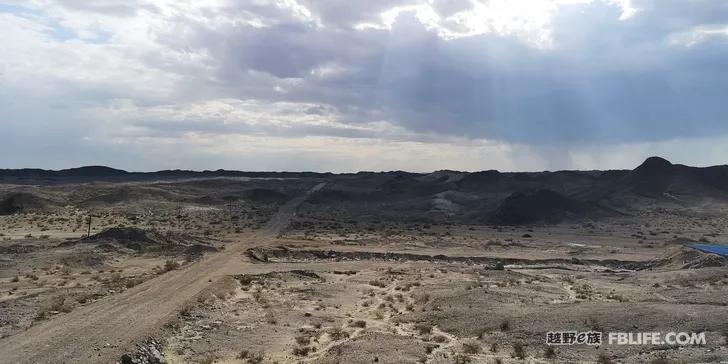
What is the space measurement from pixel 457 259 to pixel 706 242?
25.7 metres

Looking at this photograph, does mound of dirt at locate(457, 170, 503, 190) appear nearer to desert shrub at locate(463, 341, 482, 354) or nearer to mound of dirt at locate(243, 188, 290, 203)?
mound of dirt at locate(243, 188, 290, 203)

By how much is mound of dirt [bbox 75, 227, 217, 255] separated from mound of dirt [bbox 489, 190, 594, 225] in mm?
49559

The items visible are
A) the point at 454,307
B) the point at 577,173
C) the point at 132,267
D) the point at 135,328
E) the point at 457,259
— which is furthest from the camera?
the point at 577,173

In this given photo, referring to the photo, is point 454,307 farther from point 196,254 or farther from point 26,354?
point 196,254

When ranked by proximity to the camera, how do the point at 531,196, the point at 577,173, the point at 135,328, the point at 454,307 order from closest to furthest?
the point at 135,328 → the point at 454,307 → the point at 531,196 → the point at 577,173

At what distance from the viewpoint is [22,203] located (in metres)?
78.2

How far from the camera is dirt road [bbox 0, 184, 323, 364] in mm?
16922

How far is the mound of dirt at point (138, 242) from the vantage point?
143ft

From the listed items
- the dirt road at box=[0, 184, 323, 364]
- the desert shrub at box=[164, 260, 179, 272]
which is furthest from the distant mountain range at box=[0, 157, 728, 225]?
the dirt road at box=[0, 184, 323, 364]

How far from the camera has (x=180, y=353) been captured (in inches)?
732

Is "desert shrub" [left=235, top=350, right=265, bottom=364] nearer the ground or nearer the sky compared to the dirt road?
nearer the ground

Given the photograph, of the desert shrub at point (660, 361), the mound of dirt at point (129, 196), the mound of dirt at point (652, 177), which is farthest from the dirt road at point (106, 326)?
the mound of dirt at point (652, 177)

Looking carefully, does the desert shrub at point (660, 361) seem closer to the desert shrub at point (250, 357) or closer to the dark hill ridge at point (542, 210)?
the desert shrub at point (250, 357)

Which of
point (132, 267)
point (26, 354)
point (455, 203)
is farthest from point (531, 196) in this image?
point (26, 354)
